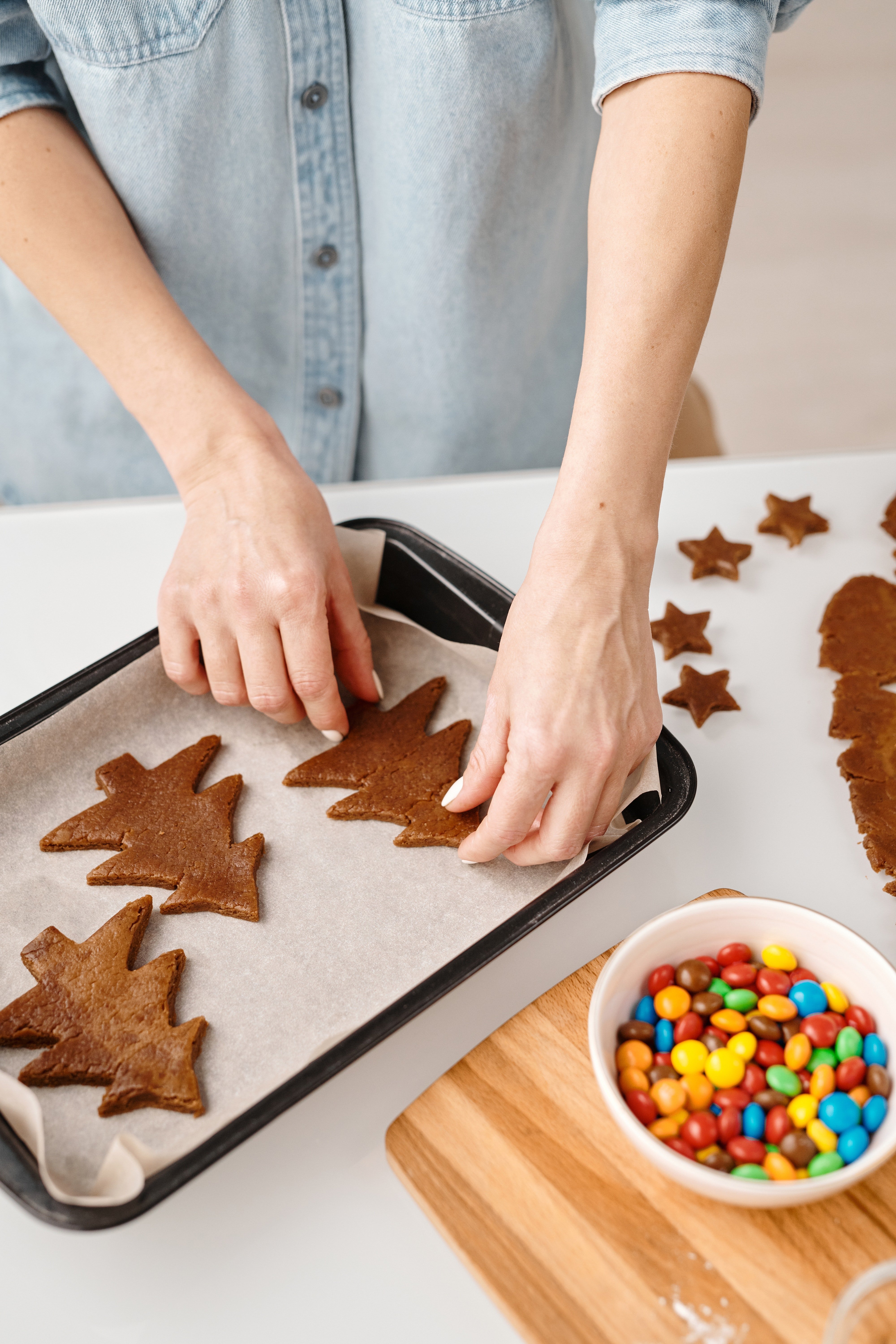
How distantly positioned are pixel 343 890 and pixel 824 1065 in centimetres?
38

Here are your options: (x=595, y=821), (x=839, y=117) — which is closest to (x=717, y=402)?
(x=839, y=117)

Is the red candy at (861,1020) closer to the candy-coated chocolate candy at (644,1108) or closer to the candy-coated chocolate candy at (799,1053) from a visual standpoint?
the candy-coated chocolate candy at (799,1053)

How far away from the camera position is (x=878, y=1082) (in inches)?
23.0

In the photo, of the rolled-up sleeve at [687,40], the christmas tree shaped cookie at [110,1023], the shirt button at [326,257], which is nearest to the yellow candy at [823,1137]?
the christmas tree shaped cookie at [110,1023]

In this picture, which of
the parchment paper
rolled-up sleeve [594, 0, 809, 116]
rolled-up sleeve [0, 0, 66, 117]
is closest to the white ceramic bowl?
the parchment paper

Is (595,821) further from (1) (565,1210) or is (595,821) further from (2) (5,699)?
(2) (5,699)

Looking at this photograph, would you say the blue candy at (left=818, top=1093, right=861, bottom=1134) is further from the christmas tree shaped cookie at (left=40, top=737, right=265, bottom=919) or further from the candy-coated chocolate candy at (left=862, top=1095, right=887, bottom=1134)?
the christmas tree shaped cookie at (left=40, top=737, right=265, bottom=919)

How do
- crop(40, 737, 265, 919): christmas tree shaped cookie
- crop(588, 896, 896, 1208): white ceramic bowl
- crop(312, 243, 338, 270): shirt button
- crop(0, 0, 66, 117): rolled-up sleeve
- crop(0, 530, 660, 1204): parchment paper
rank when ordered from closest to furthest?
crop(588, 896, 896, 1208): white ceramic bowl → crop(0, 530, 660, 1204): parchment paper → crop(40, 737, 265, 919): christmas tree shaped cookie → crop(0, 0, 66, 117): rolled-up sleeve → crop(312, 243, 338, 270): shirt button

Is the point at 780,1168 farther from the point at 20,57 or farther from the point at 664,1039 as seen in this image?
the point at 20,57

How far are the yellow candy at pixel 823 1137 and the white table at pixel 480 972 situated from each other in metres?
0.22

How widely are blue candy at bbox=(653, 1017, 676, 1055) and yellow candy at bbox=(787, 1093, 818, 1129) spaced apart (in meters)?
0.08

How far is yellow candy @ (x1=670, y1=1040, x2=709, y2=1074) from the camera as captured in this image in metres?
0.61

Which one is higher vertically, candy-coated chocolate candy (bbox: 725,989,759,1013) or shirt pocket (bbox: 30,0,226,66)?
shirt pocket (bbox: 30,0,226,66)

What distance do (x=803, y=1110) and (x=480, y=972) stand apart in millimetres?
239
